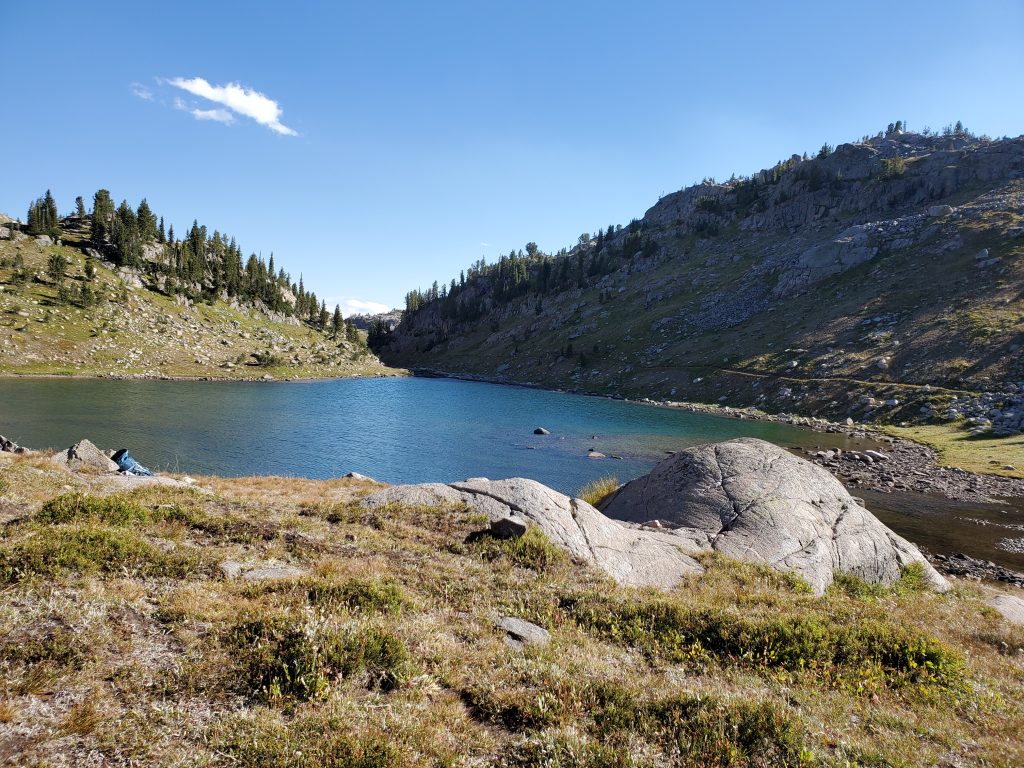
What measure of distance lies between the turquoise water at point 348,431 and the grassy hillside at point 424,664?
95.0 ft

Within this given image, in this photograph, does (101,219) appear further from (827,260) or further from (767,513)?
(827,260)

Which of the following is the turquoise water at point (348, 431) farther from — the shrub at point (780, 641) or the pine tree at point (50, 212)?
the pine tree at point (50, 212)

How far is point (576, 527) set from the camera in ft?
61.0

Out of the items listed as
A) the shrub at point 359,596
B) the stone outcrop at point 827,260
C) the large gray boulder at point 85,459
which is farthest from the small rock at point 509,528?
the stone outcrop at point 827,260

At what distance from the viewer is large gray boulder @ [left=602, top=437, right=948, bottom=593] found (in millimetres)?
20688

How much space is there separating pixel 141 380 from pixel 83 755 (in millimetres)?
116886

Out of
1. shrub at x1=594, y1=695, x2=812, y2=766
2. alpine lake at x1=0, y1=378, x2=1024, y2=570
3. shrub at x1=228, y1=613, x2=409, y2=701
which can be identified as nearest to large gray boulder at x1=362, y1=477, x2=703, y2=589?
shrub at x1=594, y1=695, x2=812, y2=766

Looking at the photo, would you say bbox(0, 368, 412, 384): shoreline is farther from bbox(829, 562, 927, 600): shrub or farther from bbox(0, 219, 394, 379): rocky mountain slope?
bbox(829, 562, 927, 600): shrub

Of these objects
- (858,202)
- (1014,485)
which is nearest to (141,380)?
(1014,485)

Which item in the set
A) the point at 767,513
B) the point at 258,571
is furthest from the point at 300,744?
the point at 767,513

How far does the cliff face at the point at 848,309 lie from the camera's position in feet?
287

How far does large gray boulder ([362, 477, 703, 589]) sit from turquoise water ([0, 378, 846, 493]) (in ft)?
72.2

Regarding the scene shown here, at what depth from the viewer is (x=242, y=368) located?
126 meters

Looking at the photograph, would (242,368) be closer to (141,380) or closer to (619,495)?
(141,380)
